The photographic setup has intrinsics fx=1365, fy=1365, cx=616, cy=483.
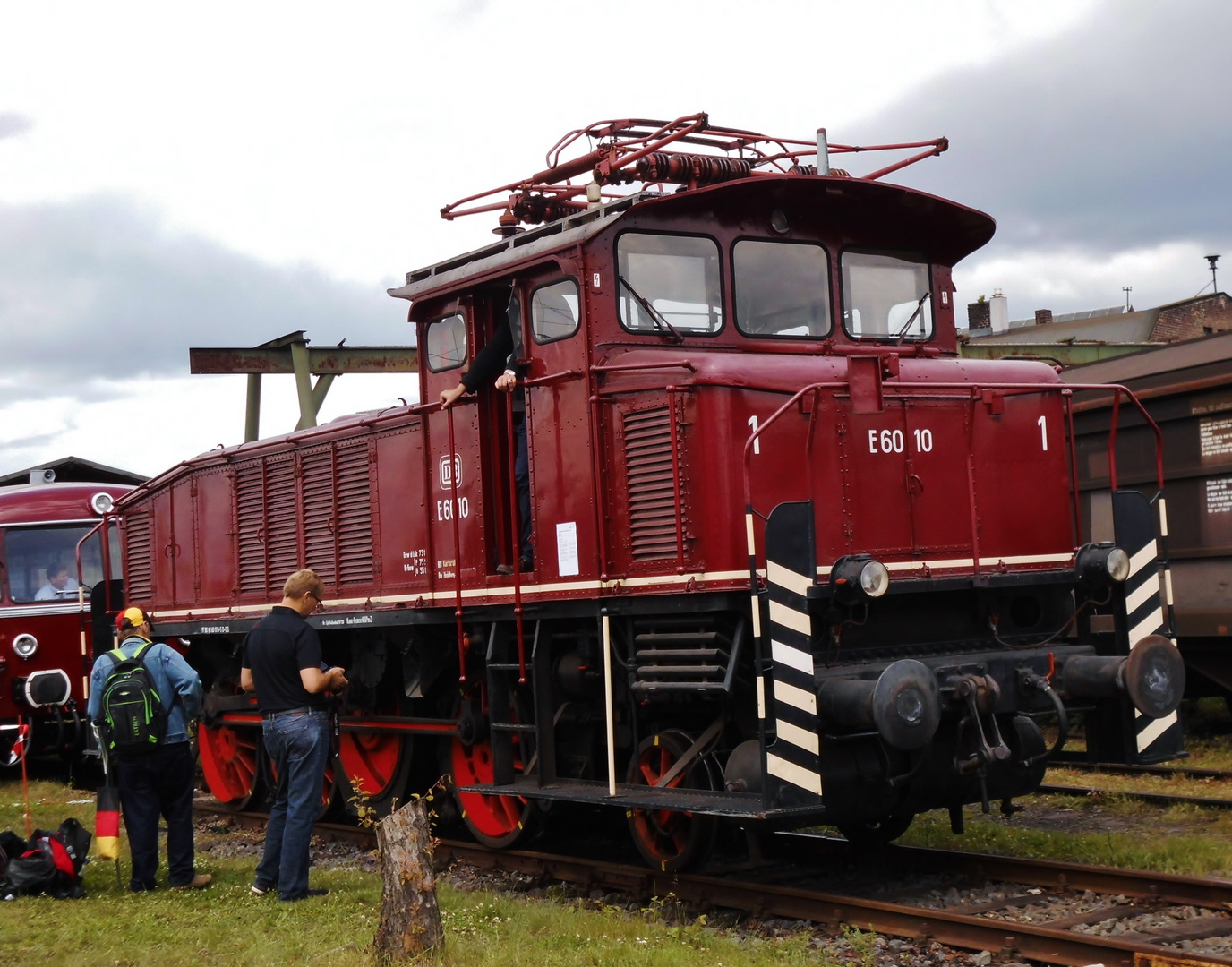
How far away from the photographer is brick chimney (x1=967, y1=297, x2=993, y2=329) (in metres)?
34.3

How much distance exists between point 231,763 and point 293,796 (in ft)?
A: 18.5

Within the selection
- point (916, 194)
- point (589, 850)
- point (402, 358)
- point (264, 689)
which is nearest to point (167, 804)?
point (264, 689)

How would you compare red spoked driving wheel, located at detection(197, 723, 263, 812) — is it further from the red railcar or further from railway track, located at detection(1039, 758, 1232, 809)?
railway track, located at detection(1039, 758, 1232, 809)

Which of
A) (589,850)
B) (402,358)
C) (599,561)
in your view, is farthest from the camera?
(402,358)

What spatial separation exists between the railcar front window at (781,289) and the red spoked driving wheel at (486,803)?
10.8 ft

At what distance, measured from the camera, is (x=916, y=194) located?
8875mm

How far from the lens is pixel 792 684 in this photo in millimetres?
7098

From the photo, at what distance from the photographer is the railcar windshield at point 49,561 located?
1672 centimetres

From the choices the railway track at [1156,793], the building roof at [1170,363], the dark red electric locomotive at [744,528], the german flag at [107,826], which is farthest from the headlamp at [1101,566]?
the german flag at [107,826]

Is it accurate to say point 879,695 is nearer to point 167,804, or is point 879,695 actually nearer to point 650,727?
point 650,727

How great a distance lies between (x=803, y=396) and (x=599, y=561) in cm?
154

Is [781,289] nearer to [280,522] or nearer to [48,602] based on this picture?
[280,522]

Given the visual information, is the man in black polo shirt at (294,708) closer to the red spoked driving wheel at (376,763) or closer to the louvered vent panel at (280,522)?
the red spoked driving wheel at (376,763)

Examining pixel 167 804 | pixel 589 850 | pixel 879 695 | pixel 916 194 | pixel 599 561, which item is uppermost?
pixel 916 194
